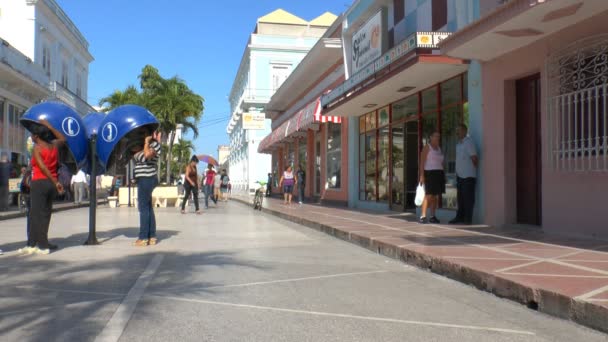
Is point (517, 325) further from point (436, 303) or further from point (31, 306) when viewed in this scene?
point (31, 306)

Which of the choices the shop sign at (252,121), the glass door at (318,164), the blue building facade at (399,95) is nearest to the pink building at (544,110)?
the blue building facade at (399,95)

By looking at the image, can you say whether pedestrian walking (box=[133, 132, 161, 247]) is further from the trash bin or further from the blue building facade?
the trash bin

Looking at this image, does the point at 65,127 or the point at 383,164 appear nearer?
the point at 65,127

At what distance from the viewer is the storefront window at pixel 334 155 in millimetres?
20422

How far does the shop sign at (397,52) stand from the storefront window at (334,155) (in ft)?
17.0

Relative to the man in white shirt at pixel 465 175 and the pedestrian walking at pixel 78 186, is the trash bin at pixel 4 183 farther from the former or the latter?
the man in white shirt at pixel 465 175

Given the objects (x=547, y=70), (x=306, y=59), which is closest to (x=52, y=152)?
(x=547, y=70)

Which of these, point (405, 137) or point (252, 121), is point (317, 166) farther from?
point (252, 121)

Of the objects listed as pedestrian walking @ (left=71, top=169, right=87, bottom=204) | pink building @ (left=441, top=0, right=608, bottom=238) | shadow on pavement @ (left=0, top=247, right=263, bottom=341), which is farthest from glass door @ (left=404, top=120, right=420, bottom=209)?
pedestrian walking @ (left=71, top=169, right=87, bottom=204)

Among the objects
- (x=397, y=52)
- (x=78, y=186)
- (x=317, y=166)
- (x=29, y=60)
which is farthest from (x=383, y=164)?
(x=29, y=60)

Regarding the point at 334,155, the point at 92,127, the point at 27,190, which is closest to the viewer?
the point at 92,127

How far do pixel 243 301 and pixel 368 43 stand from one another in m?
11.0

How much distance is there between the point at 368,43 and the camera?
575 inches

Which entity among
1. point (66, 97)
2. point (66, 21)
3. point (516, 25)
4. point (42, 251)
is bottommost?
point (42, 251)
